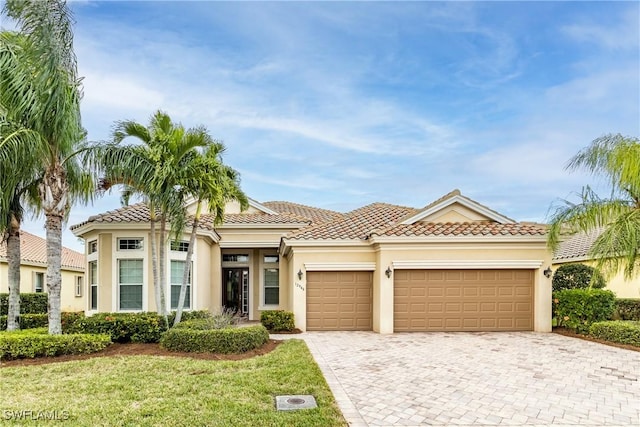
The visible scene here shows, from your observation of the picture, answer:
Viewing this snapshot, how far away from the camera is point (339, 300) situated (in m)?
15.0

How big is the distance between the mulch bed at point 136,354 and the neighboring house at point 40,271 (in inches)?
498

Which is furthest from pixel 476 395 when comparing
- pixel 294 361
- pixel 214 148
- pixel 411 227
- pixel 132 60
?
pixel 132 60

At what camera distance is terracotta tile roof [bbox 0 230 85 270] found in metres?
21.3

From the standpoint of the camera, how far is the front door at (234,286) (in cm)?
1909

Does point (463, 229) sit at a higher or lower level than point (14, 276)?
higher

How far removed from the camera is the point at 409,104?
16.9 metres

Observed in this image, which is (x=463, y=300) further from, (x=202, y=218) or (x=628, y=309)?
(x=202, y=218)

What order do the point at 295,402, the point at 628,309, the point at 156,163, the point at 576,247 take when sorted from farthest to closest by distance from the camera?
the point at 576,247
the point at 628,309
the point at 156,163
the point at 295,402

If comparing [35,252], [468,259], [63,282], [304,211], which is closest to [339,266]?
[468,259]

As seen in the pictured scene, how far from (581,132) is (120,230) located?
17.6m

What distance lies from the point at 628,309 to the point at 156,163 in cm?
1858

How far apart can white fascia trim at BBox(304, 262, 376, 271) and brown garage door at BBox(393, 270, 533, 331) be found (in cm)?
108

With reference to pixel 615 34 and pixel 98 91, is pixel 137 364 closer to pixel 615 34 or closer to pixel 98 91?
pixel 98 91

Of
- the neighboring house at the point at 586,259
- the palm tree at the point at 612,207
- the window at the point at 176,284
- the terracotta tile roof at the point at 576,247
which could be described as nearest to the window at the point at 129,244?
the window at the point at 176,284
